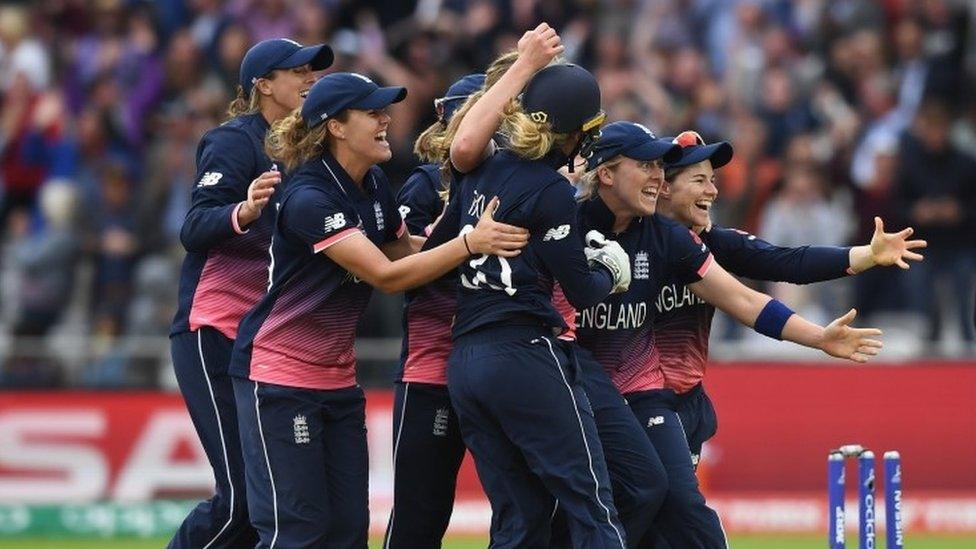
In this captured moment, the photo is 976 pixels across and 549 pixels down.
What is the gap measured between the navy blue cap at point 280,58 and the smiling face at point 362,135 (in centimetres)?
78

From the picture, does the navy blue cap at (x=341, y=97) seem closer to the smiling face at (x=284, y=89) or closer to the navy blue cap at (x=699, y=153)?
the smiling face at (x=284, y=89)

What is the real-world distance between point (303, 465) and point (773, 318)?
2266 millimetres

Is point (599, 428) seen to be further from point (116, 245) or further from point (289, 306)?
point (116, 245)

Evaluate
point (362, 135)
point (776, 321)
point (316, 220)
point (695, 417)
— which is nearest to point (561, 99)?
point (362, 135)

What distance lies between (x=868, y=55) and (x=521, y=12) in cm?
306

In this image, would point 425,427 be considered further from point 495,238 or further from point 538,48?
point 538,48

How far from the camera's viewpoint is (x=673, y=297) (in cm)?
893

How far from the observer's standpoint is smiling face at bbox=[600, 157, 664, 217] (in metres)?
8.52

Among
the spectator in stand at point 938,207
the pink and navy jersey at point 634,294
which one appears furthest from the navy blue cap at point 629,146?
the spectator in stand at point 938,207

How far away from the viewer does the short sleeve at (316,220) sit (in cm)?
796

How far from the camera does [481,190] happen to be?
7.98 meters

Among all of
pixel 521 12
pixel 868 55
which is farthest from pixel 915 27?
pixel 521 12

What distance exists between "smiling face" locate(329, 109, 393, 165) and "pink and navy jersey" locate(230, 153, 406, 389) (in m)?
0.10

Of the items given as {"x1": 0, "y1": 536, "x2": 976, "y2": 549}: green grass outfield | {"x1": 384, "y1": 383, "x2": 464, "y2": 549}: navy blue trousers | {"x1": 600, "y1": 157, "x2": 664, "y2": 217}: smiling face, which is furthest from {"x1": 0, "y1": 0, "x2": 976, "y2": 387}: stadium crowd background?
{"x1": 600, "y1": 157, "x2": 664, "y2": 217}: smiling face
